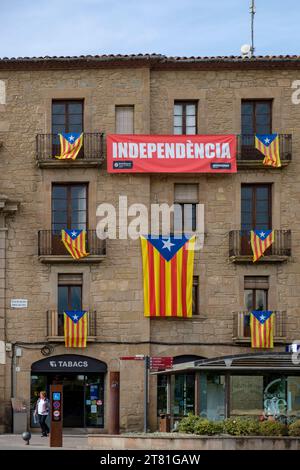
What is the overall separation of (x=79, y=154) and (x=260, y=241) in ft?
24.4

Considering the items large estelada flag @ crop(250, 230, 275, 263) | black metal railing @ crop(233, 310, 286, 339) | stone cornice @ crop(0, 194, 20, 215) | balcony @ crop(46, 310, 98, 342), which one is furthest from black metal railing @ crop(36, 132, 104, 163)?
black metal railing @ crop(233, 310, 286, 339)

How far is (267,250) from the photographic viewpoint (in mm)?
45562

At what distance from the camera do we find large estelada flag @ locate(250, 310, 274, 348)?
44875 mm

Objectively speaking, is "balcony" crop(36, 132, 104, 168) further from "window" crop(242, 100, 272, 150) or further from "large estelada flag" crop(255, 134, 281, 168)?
"large estelada flag" crop(255, 134, 281, 168)

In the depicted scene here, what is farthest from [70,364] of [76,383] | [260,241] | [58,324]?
[260,241]

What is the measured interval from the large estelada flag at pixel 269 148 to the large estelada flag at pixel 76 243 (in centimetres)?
727

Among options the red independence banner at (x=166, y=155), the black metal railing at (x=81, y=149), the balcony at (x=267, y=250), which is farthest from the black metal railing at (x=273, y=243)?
the black metal railing at (x=81, y=149)

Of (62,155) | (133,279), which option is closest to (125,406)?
(133,279)

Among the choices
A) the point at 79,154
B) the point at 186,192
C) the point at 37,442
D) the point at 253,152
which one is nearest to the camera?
the point at 37,442

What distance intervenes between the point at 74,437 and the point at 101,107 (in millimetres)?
12363

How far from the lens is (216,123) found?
152 ft

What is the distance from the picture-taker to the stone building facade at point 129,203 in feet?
149

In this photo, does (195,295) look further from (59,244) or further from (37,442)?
(37,442)

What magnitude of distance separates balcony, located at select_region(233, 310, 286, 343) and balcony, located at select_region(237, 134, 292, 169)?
5.50m
